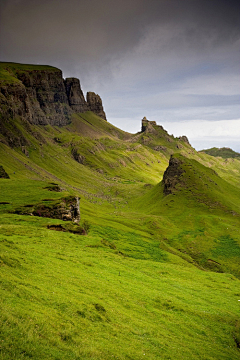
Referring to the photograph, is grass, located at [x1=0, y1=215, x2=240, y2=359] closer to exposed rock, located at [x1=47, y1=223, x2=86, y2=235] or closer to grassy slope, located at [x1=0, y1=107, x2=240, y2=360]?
grassy slope, located at [x1=0, y1=107, x2=240, y2=360]

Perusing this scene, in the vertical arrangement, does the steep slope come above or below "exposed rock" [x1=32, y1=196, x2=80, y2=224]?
below

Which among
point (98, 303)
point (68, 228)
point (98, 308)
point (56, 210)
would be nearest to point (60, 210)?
point (56, 210)

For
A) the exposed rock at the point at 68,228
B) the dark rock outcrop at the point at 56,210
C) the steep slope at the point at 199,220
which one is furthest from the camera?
the steep slope at the point at 199,220

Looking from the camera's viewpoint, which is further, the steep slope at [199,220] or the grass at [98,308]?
the steep slope at [199,220]

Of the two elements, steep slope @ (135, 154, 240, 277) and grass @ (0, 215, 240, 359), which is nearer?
grass @ (0, 215, 240, 359)

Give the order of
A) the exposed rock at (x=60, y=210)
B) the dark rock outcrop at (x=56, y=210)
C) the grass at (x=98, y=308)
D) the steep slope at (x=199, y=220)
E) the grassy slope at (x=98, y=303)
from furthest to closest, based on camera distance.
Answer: the steep slope at (x=199, y=220), the exposed rock at (x=60, y=210), the dark rock outcrop at (x=56, y=210), the grassy slope at (x=98, y=303), the grass at (x=98, y=308)

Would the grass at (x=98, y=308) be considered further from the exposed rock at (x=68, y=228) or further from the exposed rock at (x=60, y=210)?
the exposed rock at (x=60, y=210)

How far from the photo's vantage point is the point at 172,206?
172 meters

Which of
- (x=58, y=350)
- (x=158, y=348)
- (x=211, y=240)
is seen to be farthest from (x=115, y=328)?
(x=211, y=240)

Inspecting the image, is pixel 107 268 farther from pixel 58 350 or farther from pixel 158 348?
pixel 58 350

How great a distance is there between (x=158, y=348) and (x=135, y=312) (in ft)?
21.0

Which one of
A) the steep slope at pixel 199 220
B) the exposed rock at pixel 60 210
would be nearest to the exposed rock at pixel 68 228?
the exposed rock at pixel 60 210

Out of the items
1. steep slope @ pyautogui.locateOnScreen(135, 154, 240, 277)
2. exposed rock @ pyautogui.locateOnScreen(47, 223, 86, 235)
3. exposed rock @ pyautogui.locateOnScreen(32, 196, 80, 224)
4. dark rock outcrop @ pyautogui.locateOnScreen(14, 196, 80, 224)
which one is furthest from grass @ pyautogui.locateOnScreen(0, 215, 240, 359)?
steep slope @ pyautogui.locateOnScreen(135, 154, 240, 277)

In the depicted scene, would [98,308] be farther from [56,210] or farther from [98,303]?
[56,210]
